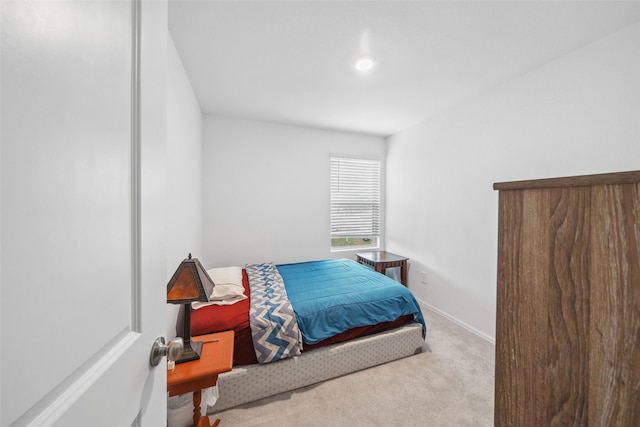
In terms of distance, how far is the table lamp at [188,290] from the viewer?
1.31 metres

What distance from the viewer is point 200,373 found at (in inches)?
48.8

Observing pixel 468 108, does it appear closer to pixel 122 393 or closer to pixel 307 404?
pixel 307 404

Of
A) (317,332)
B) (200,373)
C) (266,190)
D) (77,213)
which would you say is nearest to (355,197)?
(266,190)

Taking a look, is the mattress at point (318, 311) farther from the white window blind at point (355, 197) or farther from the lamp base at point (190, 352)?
the white window blind at point (355, 197)

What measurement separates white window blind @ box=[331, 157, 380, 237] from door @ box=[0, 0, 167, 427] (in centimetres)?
327

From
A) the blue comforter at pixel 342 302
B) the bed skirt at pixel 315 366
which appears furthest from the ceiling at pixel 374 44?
the bed skirt at pixel 315 366

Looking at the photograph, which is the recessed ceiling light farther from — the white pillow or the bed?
the white pillow

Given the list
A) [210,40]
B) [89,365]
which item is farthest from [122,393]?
[210,40]

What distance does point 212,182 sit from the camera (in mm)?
3160

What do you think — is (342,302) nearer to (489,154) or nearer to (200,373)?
(200,373)

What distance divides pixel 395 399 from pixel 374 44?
8.32ft

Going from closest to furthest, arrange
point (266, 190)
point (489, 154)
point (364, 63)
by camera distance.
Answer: point (364, 63), point (489, 154), point (266, 190)

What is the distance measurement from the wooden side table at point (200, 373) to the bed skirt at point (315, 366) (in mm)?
192

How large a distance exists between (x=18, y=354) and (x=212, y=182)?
312cm
